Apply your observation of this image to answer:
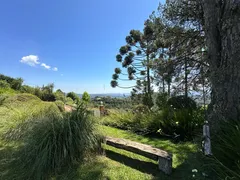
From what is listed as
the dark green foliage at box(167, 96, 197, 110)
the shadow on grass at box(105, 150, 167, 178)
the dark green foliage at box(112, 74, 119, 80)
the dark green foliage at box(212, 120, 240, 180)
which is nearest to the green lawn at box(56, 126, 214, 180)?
the shadow on grass at box(105, 150, 167, 178)

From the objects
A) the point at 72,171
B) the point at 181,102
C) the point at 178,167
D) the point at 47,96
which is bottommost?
the point at 72,171

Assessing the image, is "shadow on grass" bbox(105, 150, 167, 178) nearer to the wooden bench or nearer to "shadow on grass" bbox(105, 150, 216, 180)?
"shadow on grass" bbox(105, 150, 216, 180)

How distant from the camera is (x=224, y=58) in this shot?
2.49m

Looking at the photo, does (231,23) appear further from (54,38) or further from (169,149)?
(54,38)

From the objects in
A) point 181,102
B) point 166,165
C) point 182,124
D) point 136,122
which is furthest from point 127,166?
point 181,102

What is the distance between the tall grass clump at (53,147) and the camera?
2.39 metres

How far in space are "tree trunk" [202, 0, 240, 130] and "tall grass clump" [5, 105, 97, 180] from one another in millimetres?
2147

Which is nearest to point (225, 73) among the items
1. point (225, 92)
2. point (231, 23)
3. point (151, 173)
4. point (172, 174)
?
point (225, 92)

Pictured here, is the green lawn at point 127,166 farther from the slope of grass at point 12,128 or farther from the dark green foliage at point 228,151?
the dark green foliage at point 228,151

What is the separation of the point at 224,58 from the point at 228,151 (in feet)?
4.45

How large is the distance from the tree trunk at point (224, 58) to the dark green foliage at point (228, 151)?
0.25m

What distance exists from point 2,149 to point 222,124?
13.6 ft

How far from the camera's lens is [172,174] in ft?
7.77

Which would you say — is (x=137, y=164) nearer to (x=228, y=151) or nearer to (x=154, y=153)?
(x=154, y=153)
